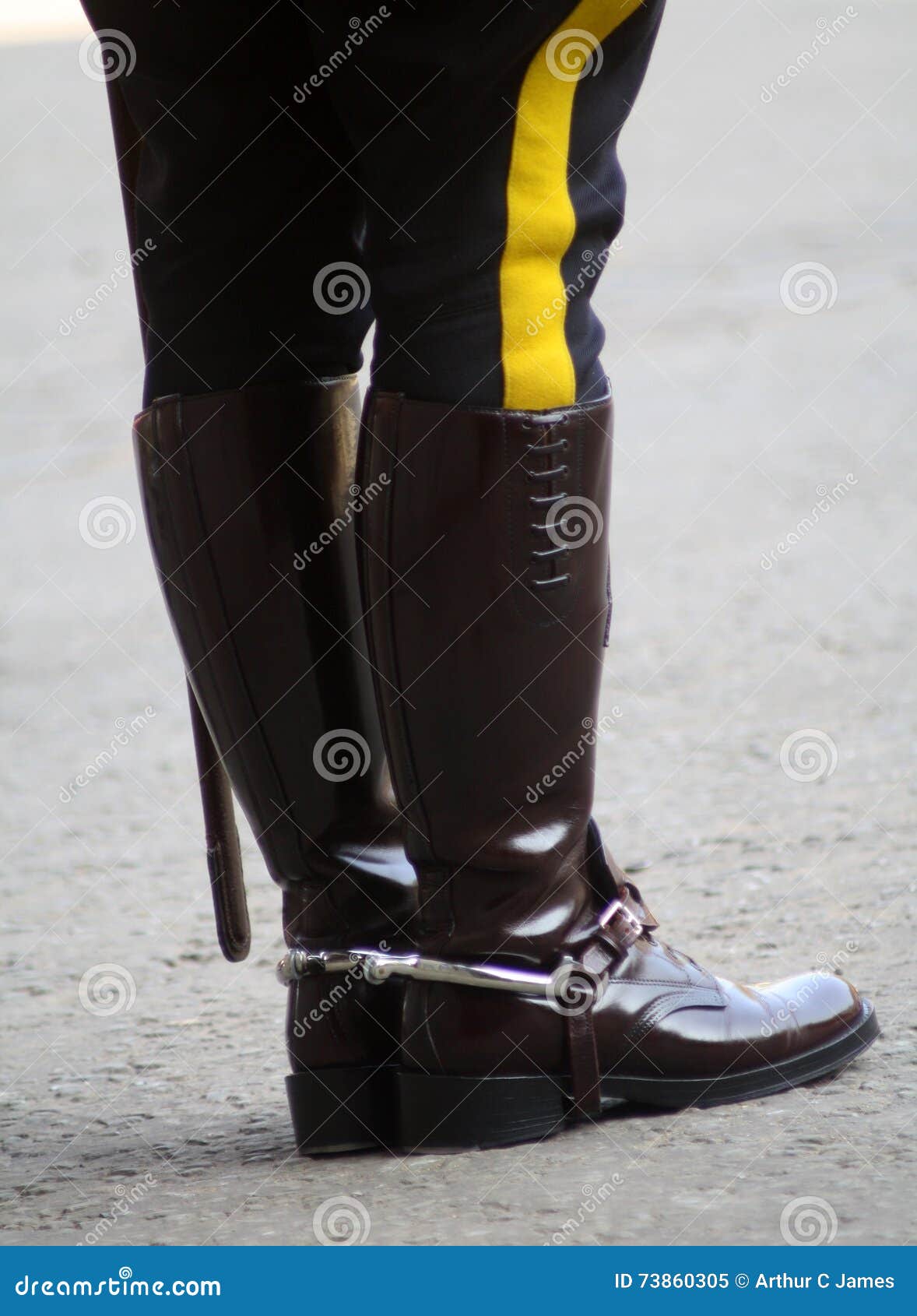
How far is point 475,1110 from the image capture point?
3.69ft

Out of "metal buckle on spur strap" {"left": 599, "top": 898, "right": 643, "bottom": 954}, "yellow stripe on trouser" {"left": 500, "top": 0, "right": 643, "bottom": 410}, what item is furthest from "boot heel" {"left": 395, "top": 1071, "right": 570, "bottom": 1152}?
"yellow stripe on trouser" {"left": 500, "top": 0, "right": 643, "bottom": 410}

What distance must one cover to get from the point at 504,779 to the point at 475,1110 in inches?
8.8

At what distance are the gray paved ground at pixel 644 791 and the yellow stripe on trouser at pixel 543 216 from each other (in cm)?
51

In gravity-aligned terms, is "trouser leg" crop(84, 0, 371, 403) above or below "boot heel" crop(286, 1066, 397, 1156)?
above

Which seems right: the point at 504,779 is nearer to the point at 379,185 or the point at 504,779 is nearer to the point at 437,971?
the point at 437,971

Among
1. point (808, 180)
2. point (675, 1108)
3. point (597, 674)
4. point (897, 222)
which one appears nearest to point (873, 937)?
point (675, 1108)

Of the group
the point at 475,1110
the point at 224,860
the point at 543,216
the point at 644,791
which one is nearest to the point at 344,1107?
the point at 475,1110

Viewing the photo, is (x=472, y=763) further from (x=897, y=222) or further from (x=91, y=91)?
(x=91, y=91)

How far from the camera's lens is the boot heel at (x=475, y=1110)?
3.69ft

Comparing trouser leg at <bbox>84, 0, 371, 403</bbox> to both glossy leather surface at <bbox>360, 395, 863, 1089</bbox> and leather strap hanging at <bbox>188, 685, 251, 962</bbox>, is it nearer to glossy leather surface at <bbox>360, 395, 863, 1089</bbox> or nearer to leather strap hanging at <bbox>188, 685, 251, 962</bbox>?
glossy leather surface at <bbox>360, 395, 863, 1089</bbox>

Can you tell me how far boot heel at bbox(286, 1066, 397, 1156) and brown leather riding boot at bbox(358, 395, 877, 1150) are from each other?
1.0 inches

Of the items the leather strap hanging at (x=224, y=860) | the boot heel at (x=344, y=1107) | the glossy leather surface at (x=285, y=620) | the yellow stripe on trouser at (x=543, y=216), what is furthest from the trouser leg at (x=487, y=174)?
the boot heel at (x=344, y=1107)

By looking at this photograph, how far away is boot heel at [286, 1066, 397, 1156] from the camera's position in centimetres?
116

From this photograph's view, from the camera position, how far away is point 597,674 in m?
1.15
